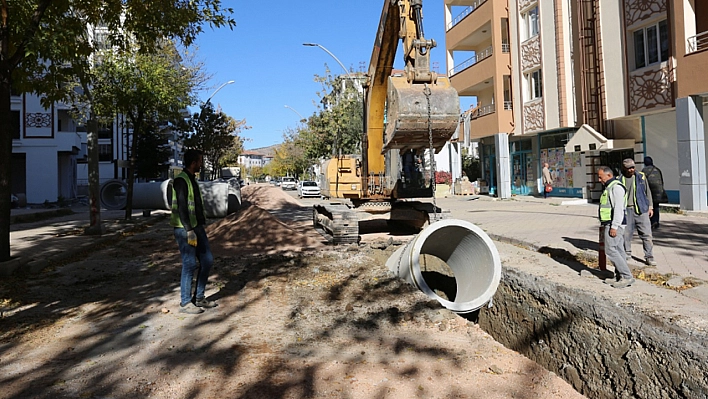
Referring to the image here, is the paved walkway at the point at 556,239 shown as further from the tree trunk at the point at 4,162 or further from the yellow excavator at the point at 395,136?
the yellow excavator at the point at 395,136

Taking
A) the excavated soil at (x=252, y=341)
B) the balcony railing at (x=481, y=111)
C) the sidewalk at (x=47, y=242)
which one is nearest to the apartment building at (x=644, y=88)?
the balcony railing at (x=481, y=111)

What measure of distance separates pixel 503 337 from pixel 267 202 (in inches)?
862

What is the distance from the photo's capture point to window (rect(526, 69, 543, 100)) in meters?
23.2

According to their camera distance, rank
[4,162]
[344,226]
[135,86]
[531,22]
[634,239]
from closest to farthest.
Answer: [4,162] → [634,239] → [344,226] → [135,86] → [531,22]

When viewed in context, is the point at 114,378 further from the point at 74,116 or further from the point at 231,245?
the point at 74,116

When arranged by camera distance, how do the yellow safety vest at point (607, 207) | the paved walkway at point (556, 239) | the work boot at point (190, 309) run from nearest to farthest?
the work boot at point (190, 309), the yellow safety vest at point (607, 207), the paved walkway at point (556, 239)

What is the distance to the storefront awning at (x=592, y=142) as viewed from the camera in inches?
720

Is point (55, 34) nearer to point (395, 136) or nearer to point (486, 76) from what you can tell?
point (395, 136)

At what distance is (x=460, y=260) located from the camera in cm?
820

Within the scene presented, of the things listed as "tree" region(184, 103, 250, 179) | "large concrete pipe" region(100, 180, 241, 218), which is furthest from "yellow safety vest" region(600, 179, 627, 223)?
"tree" region(184, 103, 250, 179)

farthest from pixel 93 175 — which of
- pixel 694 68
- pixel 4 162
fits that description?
pixel 694 68

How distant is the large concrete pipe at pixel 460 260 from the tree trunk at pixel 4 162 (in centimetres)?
574

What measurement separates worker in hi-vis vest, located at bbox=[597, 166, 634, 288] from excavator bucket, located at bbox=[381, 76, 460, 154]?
2.59 m

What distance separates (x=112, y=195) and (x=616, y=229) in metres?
25.4
